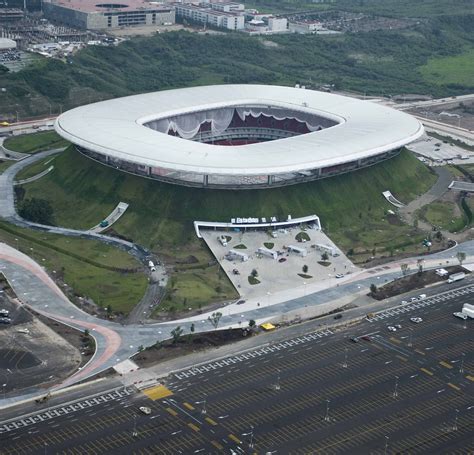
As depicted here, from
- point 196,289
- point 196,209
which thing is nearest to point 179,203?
point 196,209

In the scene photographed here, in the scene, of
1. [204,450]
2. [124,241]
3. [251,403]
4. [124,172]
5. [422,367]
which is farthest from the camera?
[124,172]

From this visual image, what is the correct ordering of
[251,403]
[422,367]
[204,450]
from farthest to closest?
[422,367] < [251,403] < [204,450]

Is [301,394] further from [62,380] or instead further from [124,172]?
[124,172]

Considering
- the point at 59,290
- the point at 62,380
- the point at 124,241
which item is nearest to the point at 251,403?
the point at 62,380

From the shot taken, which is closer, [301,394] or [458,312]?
[301,394]

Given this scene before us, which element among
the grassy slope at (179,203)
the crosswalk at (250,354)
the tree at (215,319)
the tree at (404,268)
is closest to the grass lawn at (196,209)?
the grassy slope at (179,203)

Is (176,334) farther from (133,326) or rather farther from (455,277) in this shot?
(455,277)
